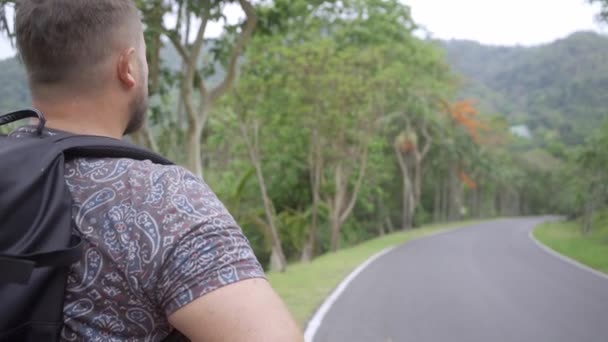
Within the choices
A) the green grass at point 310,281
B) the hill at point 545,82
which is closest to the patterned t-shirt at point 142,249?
the green grass at point 310,281

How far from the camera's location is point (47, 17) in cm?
131

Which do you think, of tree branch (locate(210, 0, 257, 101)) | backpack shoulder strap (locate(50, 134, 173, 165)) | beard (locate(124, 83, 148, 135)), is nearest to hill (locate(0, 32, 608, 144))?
tree branch (locate(210, 0, 257, 101))

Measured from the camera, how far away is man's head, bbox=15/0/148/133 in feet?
4.31

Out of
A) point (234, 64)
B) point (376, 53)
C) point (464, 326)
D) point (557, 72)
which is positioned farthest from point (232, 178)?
point (557, 72)

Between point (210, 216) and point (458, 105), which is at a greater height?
point (210, 216)

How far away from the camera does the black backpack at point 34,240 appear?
3.67 ft

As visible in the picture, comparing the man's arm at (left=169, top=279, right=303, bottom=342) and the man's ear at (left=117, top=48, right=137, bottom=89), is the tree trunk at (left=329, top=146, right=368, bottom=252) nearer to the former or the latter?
the man's ear at (left=117, top=48, right=137, bottom=89)

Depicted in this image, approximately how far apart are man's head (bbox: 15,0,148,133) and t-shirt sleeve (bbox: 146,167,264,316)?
1.02 feet

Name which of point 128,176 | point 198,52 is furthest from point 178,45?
point 128,176

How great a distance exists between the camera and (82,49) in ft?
4.38

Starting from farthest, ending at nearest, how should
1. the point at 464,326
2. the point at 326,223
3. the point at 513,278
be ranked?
the point at 326,223
the point at 513,278
the point at 464,326

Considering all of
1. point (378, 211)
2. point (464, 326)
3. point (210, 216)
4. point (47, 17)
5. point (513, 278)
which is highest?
point (47, 17)

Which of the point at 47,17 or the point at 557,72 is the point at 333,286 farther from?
the point at 557,72

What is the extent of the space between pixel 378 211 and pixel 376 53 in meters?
24.8
